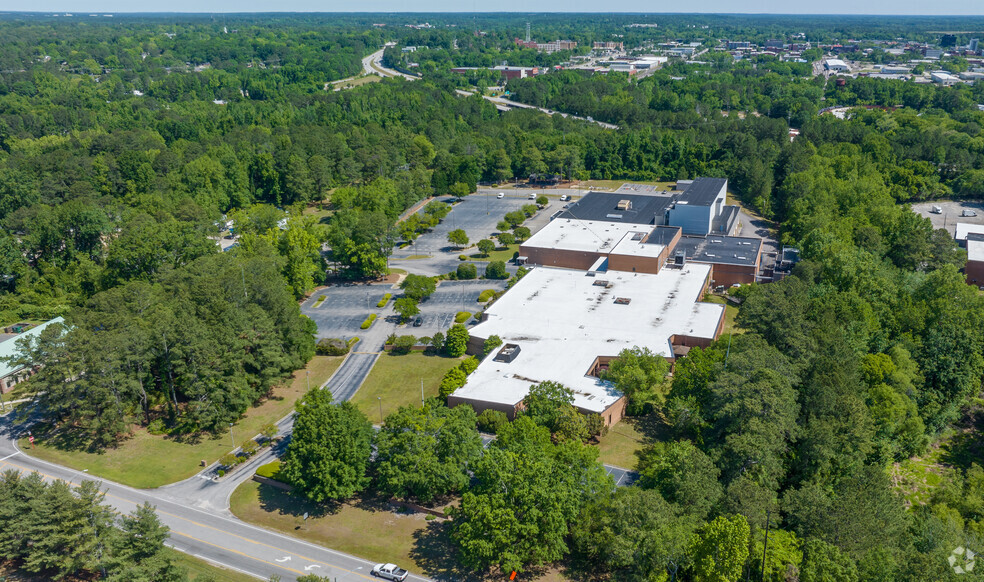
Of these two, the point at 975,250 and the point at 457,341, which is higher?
the point at 975,250

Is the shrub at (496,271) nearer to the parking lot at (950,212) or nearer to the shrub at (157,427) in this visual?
the shrub at (157,427)

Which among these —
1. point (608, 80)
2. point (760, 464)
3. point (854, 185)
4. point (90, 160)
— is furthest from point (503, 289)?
point (608, 80)

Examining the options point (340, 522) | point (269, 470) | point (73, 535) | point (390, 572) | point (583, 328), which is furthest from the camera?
point (583, 328)

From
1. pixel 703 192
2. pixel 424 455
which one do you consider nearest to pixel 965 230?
pixel 703 192

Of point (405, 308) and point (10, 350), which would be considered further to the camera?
point (405, 308)

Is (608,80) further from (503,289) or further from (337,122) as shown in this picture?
(503,289)

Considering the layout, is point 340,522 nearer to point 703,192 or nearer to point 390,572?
point 390,572

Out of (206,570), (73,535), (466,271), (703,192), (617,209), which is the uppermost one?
(703,192)
